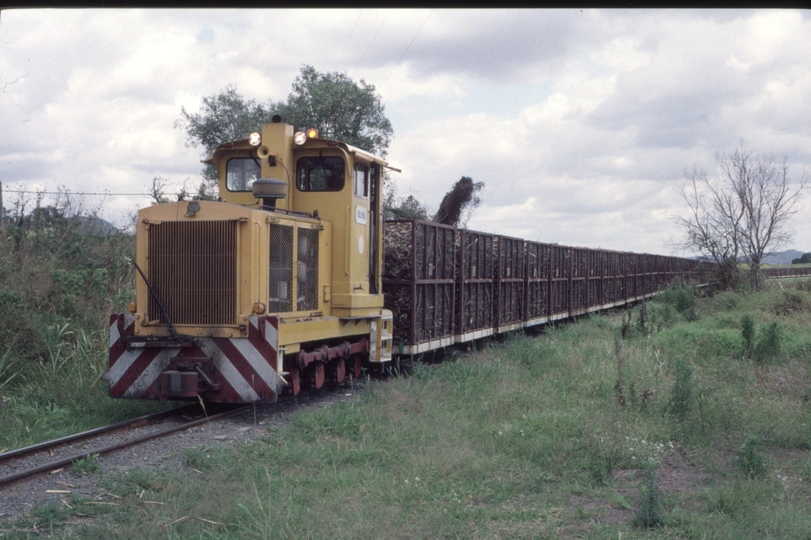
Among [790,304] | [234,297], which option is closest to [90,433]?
[234,297]

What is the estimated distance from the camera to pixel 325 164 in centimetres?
947

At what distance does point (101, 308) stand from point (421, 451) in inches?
301

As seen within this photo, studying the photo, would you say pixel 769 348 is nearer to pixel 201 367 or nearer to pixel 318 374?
pixel 318 374

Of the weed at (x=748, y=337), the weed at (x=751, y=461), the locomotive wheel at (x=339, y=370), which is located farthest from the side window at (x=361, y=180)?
the weed at (x=748, y=337)

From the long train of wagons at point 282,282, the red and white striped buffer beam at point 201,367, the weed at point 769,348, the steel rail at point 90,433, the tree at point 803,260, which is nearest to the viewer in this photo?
the steel rail at point 90,433

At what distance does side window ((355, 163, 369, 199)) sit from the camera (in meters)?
9.70

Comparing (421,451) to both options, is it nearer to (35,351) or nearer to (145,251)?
(145,251)

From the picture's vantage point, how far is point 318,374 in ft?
29.7

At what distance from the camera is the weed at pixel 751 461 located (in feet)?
19.4

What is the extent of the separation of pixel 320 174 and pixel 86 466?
16.1ft

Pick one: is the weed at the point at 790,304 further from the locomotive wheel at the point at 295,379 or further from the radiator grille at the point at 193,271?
the radiator grille at the point at 193,271

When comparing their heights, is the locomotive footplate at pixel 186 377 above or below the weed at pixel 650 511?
above

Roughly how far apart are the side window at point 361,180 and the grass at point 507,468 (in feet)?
8.60

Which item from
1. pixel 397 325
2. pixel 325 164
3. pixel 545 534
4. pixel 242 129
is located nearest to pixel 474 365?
pixel 397 325
